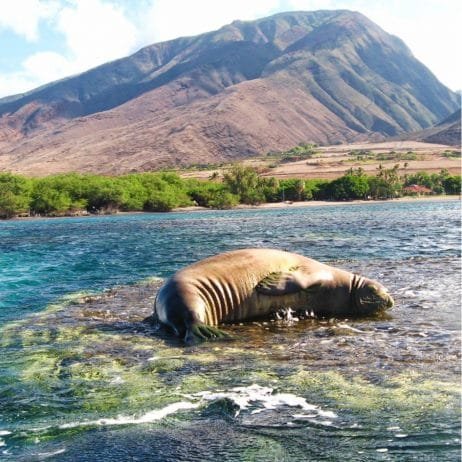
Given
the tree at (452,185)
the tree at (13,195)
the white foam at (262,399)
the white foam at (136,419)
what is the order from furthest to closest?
the tree at (452,185)
the tree at (13,195)
the white foam at (262,399)
the white foam at (136,419)

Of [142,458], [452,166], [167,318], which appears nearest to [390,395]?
[142,458]

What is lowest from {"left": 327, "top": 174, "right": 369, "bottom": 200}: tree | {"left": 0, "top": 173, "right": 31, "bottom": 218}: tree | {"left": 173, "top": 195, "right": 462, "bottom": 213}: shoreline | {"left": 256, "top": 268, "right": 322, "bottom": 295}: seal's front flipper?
{"left": 173, "top": 195, "right": 462, "bottom": 213}: shoreline

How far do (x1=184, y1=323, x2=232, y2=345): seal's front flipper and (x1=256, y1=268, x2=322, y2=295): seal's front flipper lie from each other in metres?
1.68

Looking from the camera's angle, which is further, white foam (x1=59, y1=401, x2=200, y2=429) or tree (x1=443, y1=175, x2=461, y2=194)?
tree (x1=443, y1=175, x2=461, y2=194)

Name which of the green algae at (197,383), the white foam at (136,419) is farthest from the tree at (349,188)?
the white foam at (136,419)

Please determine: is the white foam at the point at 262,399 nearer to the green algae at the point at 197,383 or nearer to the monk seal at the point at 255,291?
the green algae at the point at 197,383

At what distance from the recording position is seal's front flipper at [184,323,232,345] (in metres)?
10.3

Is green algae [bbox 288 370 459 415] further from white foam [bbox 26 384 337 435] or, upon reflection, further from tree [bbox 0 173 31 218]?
tree [bbox 0 173 31 218]

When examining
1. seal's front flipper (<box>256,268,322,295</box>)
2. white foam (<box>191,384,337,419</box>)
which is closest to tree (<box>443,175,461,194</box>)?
seal's front flipper (<box>256,268,322,295</box>)

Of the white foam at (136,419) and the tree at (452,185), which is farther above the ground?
the white foam at (136,419)

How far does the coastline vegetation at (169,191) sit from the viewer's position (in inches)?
4077

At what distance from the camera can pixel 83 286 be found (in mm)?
18438

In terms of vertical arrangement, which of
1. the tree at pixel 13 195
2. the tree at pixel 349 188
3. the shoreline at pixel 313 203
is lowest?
the shoreline at pixel 313 203

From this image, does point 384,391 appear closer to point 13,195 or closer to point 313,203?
point 13,195
